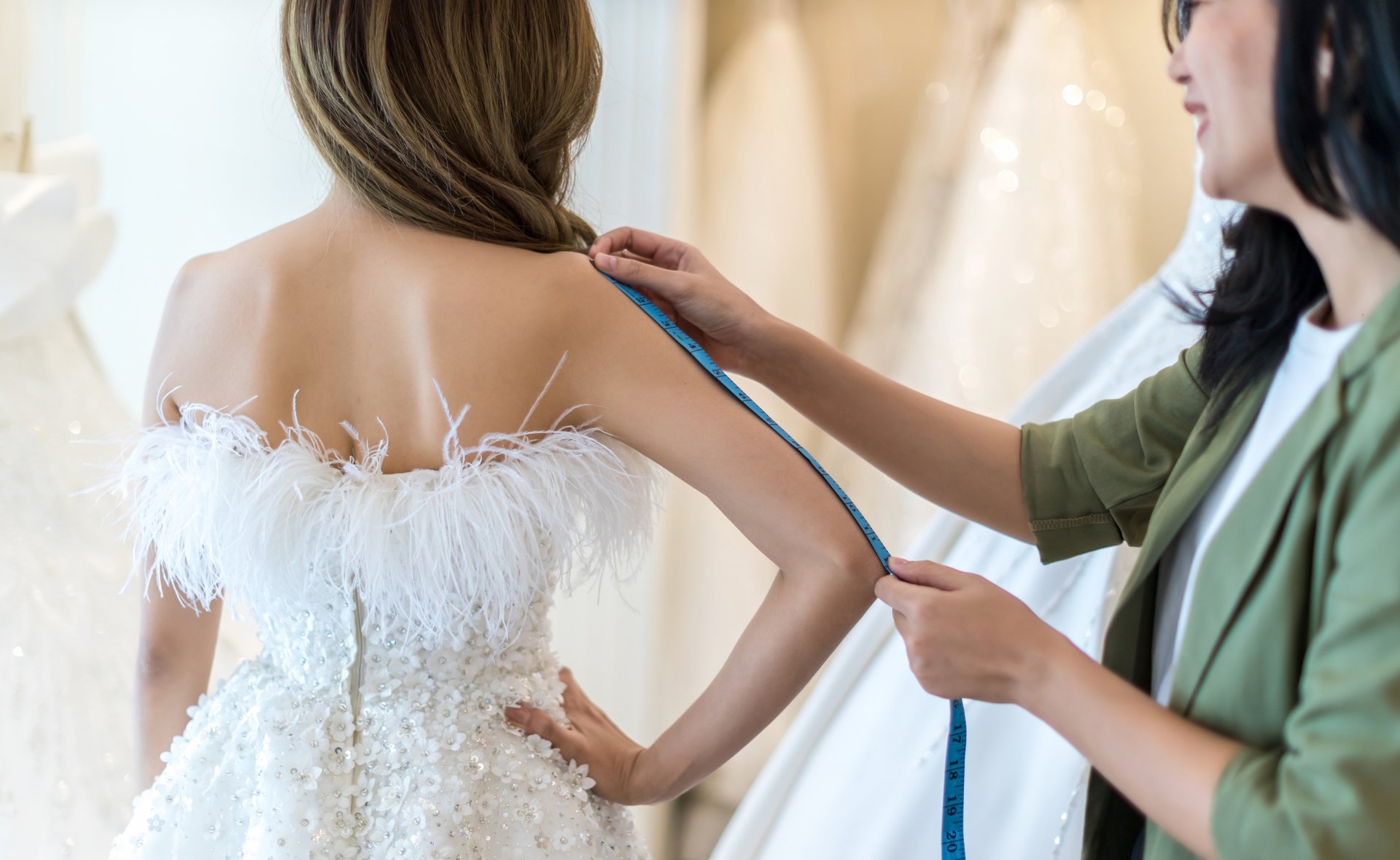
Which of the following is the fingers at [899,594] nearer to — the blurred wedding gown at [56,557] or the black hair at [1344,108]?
the black hair at [1344,108]

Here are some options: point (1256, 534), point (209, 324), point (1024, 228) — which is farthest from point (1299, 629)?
point (1024, 228)

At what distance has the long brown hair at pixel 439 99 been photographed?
0.85m

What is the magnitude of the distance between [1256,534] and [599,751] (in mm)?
558

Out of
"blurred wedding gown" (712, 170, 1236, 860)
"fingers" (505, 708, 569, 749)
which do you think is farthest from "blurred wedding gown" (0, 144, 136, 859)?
"blurred wedding gown" (712, 170, 1236, 860)

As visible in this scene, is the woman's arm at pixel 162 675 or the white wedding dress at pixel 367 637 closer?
the white wedding dress at pixel 367 637

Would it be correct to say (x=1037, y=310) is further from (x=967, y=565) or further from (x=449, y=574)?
(x=449, y=574)

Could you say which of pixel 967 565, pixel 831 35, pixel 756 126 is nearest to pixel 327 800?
pixel 967 565

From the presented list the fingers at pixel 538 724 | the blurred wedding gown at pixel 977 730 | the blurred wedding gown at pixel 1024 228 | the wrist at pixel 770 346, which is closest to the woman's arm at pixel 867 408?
the wrist at pixel 770 346

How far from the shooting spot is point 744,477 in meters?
0.86

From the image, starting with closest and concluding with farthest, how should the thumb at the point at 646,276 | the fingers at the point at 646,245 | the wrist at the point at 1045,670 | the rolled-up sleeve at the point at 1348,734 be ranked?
the rolled-up sleeve at the point at 1348,734
the wrist at the point at 1045,670
the thumb at the point at 646,276
the fingers at the point at 646,245

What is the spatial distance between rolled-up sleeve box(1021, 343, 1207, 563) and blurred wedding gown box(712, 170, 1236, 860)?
100mm

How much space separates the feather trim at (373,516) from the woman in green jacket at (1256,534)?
144 millimetres

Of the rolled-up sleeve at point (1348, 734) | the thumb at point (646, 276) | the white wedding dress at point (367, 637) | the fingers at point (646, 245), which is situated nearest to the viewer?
the rolled-up sleeve at point (1348, 734)

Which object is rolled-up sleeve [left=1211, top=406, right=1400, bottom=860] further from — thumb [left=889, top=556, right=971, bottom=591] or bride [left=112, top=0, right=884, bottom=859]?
bride [left=112, top=0, right=884, bottom=859]
